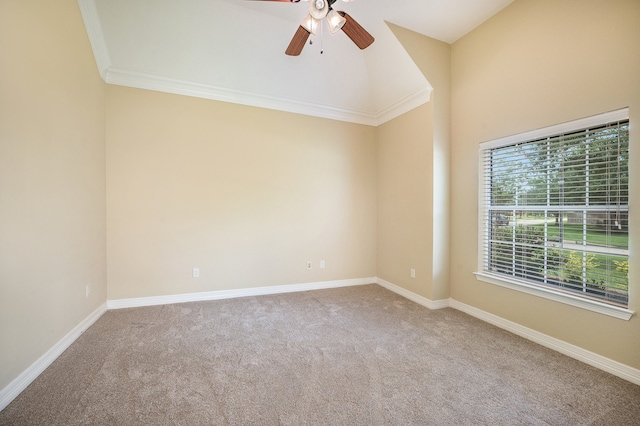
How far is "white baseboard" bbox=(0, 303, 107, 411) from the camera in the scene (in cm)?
167

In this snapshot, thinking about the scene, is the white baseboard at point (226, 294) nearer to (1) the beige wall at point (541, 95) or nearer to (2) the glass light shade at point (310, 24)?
(1) the beige wall at point (541, 95)

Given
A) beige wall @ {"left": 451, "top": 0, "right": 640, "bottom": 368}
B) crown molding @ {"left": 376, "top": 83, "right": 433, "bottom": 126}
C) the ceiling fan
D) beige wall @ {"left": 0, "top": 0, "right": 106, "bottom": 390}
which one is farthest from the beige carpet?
crown molding @ {"left": 376, "top": 83, "right": 433, "bottom": 126}

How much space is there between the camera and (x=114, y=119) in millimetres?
3209

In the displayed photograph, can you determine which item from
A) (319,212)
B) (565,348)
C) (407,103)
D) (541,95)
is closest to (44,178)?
(319,212)

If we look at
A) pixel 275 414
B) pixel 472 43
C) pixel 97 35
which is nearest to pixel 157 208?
pixel 97 35

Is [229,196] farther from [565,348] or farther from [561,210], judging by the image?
[565,348]

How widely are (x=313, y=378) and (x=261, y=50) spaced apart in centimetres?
361

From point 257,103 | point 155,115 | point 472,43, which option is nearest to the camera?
point 472,43

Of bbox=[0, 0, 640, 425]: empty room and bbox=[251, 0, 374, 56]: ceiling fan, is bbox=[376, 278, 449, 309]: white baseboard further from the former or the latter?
bbox=[251, 0, 374, 56]: ceiling fan

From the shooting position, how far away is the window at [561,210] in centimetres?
207

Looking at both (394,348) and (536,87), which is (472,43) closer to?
(536,87)

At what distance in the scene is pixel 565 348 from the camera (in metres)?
2.31

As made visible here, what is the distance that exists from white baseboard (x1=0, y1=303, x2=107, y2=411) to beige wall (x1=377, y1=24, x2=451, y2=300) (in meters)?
3.80

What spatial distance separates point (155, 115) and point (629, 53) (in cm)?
465
